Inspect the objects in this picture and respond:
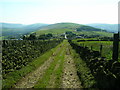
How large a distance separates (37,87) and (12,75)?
5.37m

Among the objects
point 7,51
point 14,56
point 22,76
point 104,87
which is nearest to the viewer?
point 104,87

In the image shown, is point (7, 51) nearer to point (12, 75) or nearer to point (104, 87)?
point (12, 75)

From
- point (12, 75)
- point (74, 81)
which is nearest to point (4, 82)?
point (12, 75)

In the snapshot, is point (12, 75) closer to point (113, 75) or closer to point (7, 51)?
point (7, 51)

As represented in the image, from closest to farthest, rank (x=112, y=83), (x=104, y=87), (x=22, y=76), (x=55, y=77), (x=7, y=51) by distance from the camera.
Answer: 1. (x=112, y=83)
2. (x=104, y=87)
3. (x=55, y=77)
4. (x=22, y=76)
5. (x=7, y=51)

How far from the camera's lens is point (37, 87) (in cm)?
1480

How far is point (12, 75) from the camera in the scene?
60.3ft

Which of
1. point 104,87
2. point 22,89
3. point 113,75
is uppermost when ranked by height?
point 113,75

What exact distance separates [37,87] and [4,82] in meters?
4.16

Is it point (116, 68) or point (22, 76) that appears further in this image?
point (22, 76)

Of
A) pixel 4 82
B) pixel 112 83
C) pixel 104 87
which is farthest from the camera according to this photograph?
pixel 4 82

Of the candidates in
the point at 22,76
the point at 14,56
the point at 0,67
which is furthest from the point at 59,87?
the point at 14,56

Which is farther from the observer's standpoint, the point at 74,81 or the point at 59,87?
the point at 74,81

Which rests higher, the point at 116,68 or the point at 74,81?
the point at 116,68
